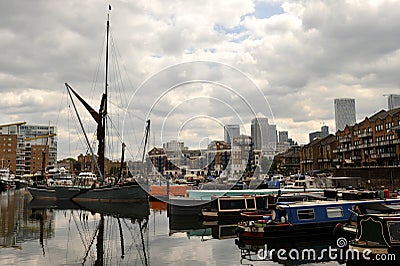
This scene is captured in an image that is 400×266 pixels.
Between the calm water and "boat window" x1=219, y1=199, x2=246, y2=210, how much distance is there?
111 inches

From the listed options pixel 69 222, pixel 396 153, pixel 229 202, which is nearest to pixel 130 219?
pixel 69 222

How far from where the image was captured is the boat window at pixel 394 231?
19.8m

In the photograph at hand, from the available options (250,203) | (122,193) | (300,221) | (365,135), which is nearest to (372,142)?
(365,135)

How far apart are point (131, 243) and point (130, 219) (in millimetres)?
14744

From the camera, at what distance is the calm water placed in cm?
2317

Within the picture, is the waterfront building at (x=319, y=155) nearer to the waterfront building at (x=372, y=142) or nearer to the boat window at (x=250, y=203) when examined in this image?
the waterfront building at (x=372, y=142)

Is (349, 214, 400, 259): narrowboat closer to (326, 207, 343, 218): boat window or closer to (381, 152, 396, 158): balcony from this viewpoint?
(326, 207, 343, 218): boat window

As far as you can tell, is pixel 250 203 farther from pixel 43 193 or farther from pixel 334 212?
pixel 43 193

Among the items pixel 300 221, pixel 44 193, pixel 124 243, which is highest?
pixel 44 193

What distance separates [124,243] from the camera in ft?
95.4

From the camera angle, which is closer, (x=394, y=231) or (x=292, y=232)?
(x=394, y=231)

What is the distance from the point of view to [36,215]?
158ft

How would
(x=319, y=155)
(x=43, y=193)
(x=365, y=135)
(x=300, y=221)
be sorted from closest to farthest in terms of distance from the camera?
(x=300, y=221) < (x=43, y=193) < (x=365, y=135) < (x=319, y=155)

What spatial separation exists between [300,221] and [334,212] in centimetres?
286
